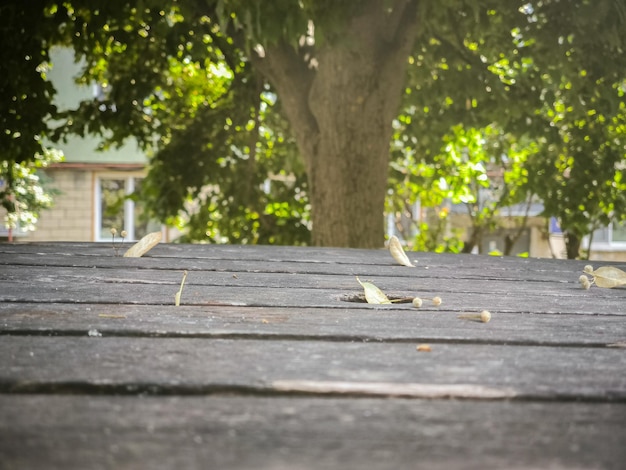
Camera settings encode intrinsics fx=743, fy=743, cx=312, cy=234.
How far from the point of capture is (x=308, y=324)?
1212 millimetres

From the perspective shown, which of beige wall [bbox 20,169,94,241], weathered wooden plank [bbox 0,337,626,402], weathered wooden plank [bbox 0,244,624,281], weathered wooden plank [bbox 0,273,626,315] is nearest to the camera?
weathered wooden plank [bbox 0,337,626,402]

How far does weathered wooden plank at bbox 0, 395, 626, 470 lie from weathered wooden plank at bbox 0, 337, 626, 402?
0.13ft

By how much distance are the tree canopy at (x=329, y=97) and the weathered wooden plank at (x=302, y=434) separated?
337cm

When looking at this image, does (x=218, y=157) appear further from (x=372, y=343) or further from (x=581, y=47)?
(x=372, y=343)

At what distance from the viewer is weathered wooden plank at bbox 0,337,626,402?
79cm

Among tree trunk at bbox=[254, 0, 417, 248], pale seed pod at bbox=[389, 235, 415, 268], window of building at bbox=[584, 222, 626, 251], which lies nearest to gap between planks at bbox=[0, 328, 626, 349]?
pale seed pod at bbox=[389, 235, 415, 268]

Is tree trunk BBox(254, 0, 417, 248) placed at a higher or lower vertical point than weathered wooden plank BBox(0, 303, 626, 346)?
A: higher

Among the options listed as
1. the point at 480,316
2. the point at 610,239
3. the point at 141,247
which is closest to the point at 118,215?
the point at 610,239

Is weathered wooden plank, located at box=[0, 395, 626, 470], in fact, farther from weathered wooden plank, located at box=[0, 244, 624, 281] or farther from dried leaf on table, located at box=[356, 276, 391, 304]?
weathered wooden plank, located at box=[0, 244, 624, 281]

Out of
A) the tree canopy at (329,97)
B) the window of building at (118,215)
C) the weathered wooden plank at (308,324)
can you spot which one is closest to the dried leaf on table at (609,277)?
the weathered wooden plank at (308,324)

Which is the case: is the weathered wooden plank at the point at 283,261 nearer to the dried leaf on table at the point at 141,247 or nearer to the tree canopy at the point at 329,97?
the dried leaf on table at the point at 141,247

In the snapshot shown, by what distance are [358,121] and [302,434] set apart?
4951 mm

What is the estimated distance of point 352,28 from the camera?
5.40 m

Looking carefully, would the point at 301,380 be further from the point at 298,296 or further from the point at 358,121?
the point at 358,121
